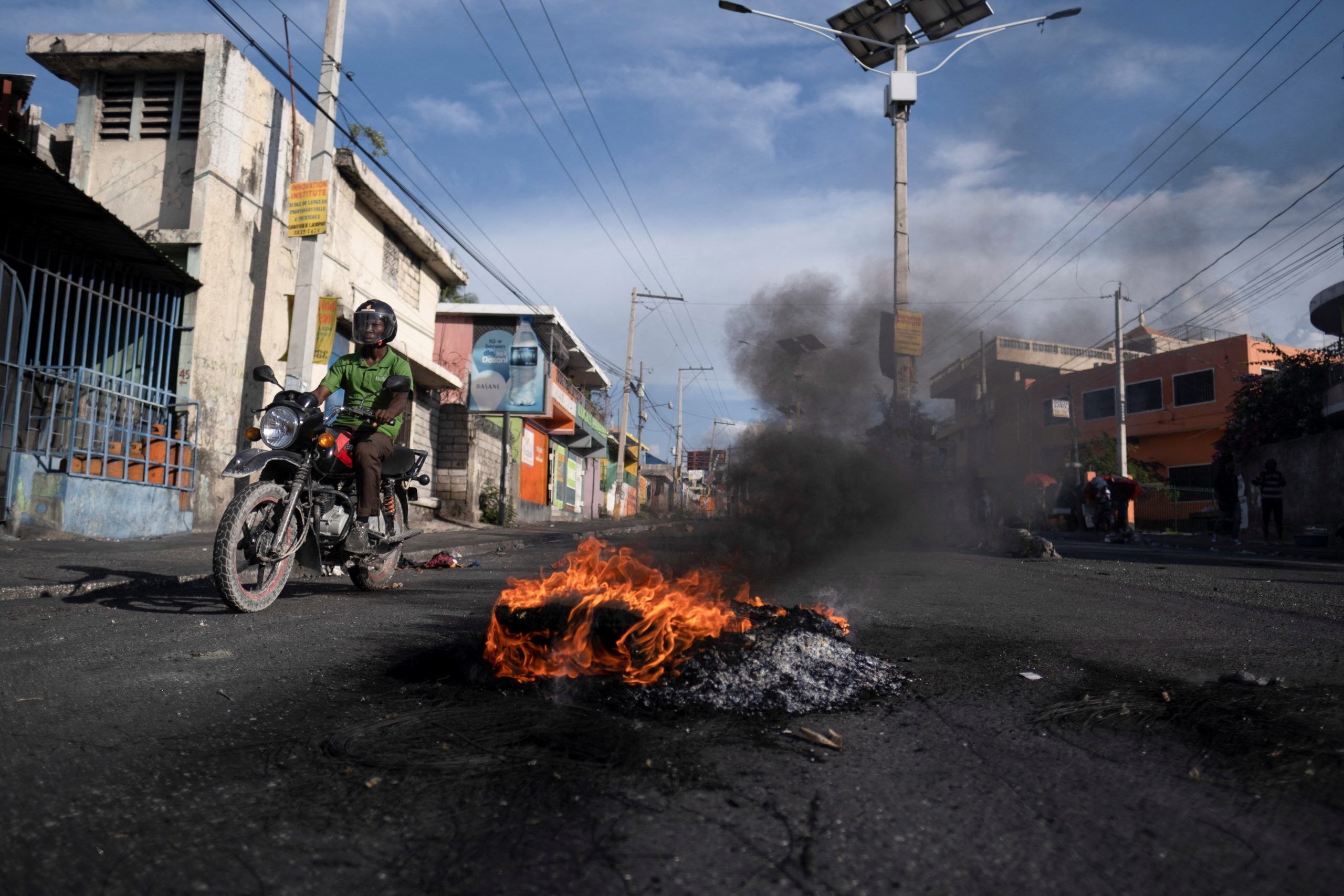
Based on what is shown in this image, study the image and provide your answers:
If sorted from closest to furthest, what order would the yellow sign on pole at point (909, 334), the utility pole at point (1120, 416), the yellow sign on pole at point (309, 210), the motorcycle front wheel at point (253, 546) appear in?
the motorcycle front wheel at point (253, 546)
the yellow sign on pole at point (309, 210)
the yellow sign on pole at point (909, 334)
the utility pole at point (1120, 416)

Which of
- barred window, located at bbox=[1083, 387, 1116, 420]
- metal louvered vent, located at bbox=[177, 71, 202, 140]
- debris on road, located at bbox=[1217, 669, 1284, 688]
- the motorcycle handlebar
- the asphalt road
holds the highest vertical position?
metal louvered vent, located at bbox=[177, 71, 202, 140]

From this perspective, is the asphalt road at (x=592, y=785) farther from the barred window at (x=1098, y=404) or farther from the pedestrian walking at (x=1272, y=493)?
the barred window at (x=1098, y=404)

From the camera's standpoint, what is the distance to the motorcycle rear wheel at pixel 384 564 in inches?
248

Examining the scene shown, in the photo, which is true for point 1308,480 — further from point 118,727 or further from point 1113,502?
point 118,727

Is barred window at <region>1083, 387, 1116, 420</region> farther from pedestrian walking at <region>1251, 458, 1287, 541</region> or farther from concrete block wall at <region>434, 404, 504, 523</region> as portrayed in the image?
concrete block wall at <region>434, 404, 504, 523</region>

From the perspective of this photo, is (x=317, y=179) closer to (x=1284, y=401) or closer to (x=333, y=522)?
(x=333, y=522)

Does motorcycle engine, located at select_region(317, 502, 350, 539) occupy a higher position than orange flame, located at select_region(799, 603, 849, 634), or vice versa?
motorcycle engine, located at select_region(317, 502, 350, 539)

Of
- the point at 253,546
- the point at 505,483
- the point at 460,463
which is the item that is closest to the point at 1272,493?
the point at 505,483

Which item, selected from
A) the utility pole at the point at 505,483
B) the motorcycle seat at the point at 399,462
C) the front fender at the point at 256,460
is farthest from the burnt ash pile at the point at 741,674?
the utility pole at the point at 505,483

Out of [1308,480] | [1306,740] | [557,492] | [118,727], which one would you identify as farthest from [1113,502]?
[118,727]

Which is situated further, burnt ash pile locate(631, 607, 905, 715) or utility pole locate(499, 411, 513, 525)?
utility pole locate(499, 411, 513, 525)

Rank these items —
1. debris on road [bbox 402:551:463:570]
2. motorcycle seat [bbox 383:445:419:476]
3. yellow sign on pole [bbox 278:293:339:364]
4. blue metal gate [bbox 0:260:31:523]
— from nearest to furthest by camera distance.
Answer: motorcycle seat [bbox 383:445:419:476]
blue metal gate [bbox 0:260:31:523]
debris on road [bbox 402:551:463:570]
yellow sign on pole [bbox 278:293:339:364]

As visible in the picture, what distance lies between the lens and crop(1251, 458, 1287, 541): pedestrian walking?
1775cm

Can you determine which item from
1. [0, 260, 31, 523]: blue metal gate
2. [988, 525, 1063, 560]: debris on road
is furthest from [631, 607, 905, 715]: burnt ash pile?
[0, 260, 31, 523]: blue metal gate
